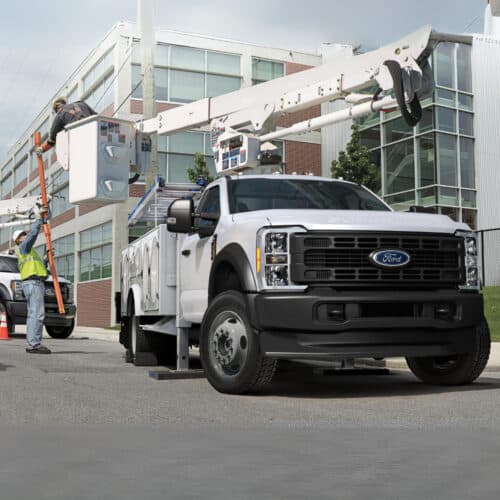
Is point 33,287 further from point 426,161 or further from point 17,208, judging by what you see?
point 426,161

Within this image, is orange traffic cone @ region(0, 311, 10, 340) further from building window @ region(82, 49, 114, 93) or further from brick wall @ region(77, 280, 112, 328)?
building window @ region(82, 49, 114, 93)

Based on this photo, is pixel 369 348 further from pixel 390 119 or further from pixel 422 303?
pixel 390 119

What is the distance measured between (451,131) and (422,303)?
25.4 m

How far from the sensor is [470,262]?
8531 mm

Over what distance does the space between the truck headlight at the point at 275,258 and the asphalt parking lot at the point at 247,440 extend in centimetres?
108

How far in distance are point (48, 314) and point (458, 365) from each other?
45.3 feet

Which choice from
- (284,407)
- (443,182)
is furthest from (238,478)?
(443,182)

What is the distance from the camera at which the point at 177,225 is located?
357 inches

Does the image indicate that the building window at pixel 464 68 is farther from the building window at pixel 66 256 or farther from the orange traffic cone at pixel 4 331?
the building window at pixel 66 256

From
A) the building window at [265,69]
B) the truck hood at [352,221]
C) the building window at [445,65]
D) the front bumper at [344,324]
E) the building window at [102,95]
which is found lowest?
the front bumper at [344,324]

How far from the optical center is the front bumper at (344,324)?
7.68 m

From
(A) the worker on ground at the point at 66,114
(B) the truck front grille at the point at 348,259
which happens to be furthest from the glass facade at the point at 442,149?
(B) the truck front grille at the point at 348,259

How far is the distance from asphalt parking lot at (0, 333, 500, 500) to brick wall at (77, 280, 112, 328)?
31.7 meters

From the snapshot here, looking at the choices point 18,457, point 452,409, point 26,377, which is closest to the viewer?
point 18,457
